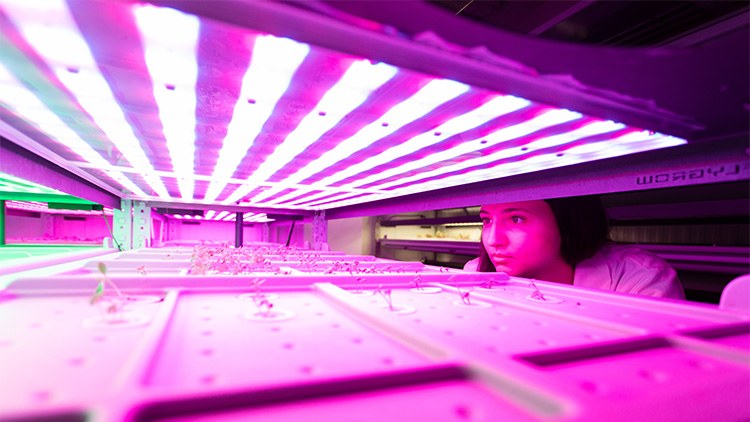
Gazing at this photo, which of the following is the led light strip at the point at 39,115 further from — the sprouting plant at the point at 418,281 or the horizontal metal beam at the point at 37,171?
the sprouting plant at the point at 418,281

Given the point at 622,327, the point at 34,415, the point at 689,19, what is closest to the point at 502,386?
the point at 622,327

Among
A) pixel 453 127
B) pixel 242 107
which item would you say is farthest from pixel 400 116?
A: pixel 242 107

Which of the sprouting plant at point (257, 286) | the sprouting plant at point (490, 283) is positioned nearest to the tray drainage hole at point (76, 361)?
the sprouting plant at point (257, 286)

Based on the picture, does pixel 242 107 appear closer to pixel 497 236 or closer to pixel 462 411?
pixel 462 411

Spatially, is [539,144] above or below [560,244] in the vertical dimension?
above

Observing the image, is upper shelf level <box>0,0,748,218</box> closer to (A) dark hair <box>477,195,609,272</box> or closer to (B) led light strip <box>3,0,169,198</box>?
(B) led light strip <box>3,0,169,198</box>

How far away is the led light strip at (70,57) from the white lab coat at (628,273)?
2.77 metres

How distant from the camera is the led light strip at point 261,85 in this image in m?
1.07

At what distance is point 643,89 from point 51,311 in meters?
1.73

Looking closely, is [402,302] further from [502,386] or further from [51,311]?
[51,311]

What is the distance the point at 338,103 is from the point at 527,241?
177 centimetres

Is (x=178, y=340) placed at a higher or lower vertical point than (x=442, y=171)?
lower

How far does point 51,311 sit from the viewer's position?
3.58 ft

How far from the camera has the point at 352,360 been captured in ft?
2.51
